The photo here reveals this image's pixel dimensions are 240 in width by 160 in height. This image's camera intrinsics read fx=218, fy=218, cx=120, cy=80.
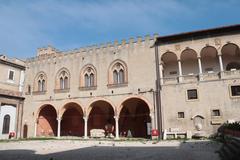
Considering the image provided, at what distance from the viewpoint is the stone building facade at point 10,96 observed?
25797 millimetres

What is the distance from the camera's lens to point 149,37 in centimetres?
2320

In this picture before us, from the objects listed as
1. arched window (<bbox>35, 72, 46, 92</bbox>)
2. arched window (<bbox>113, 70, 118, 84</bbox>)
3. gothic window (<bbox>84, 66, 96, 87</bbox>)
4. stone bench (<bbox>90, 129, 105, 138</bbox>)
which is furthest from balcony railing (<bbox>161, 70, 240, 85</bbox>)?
arched window (<bbox>35, 72, 46, 92</bbox>)

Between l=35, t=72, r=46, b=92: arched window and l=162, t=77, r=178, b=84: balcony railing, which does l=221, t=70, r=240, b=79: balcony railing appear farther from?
l=35, t=72, r=46, b=92: arched window

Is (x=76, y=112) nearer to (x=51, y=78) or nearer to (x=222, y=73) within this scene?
(x=51, y=78)

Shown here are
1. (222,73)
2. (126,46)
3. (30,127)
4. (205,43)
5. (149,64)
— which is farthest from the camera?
(30,127)

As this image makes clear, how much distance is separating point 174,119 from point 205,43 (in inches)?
309

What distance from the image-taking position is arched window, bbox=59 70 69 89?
26586mm

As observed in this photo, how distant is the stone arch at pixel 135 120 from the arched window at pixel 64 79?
7.61 m

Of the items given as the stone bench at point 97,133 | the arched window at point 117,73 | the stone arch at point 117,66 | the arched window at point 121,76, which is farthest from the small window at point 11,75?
the arched window at point 121,76

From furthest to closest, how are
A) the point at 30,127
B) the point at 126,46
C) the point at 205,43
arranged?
1. the point at 30,127
2. the point at 126,46
3. the point at 205,43

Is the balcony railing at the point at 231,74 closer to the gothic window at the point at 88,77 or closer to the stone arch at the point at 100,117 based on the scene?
the gothic window at the point at 88,77

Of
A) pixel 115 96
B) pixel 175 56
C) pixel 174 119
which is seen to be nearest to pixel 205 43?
pixel 175 56

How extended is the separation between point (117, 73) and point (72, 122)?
385 inches

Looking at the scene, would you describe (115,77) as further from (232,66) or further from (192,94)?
(232,66)
